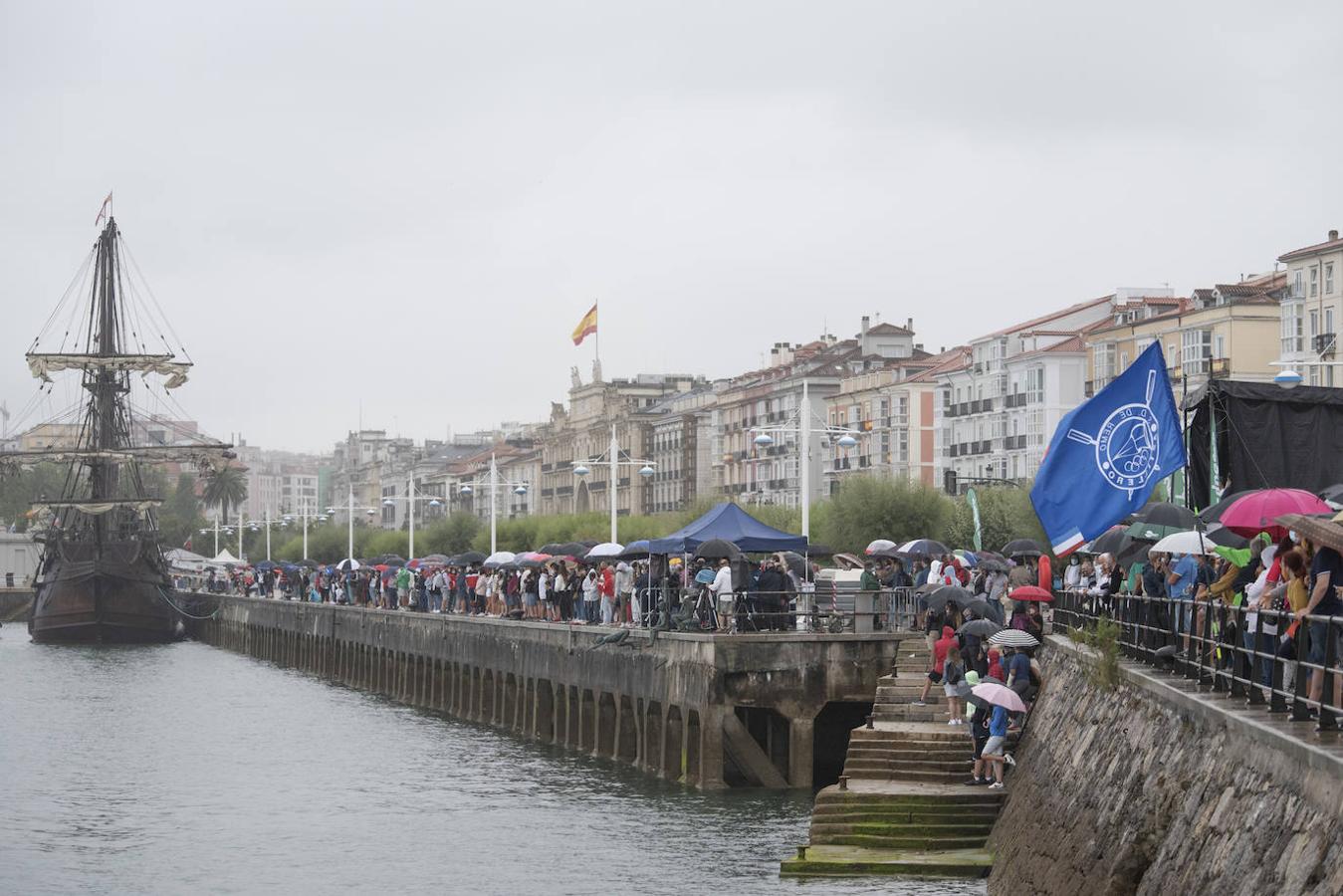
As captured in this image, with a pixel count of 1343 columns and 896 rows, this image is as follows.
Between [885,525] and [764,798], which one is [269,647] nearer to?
[885,525]

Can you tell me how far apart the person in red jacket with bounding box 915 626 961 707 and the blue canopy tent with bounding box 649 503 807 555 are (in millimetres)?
8565

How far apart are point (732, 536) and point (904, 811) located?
47.0ft

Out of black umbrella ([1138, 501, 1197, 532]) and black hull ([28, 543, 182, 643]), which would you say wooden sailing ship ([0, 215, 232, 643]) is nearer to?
black hull ([28, 543, 182, 643])

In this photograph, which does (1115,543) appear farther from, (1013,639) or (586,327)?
(586,327)

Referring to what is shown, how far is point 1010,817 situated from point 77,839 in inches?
655

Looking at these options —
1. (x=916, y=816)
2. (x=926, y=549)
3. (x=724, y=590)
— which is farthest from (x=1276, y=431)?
(x=926, y=549)

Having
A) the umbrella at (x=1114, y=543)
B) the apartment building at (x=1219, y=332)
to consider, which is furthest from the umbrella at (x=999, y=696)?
the apartment building at (x=1219, y=332)

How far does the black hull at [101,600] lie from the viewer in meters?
99.9

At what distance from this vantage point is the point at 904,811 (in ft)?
78.4

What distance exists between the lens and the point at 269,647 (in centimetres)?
9062

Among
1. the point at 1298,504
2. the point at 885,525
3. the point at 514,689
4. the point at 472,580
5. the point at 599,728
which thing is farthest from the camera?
the point at 885,525

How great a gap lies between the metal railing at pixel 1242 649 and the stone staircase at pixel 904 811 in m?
2.70

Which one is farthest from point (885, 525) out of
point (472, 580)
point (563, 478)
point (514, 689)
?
point (563, 478)

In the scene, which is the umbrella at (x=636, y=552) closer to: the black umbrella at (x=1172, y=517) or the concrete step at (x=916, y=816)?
the black umbrella at (x=1172, y=517)
